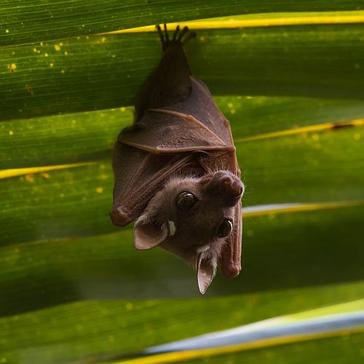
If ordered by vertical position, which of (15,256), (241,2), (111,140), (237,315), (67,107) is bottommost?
(237,315)

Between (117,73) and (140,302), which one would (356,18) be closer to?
(117,73)

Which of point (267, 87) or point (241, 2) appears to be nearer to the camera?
point (241, 2)

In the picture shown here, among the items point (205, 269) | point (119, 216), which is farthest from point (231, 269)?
point (119, 216)

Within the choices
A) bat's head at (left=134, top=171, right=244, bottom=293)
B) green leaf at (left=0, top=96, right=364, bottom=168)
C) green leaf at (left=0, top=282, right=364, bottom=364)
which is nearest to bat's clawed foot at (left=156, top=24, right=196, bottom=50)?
green leaf at (left=0, top=96, right=364, bottom=168)

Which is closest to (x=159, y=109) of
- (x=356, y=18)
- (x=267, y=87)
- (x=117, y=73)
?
(x=117, y=73)

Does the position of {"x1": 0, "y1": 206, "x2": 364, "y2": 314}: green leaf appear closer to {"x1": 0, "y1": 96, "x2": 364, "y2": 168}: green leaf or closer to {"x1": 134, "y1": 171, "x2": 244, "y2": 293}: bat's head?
{"x1": 0, "y1": 96, "x2": 364, "y2": 168}: green leaf

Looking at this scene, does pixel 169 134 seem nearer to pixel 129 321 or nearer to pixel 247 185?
pixel 247 185

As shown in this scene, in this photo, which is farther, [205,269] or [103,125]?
[103,125]
